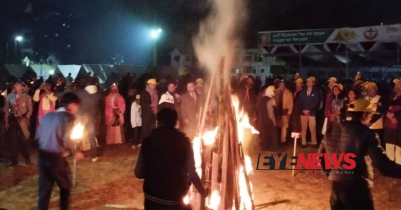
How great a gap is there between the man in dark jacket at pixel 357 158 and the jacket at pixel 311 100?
6.90 metres

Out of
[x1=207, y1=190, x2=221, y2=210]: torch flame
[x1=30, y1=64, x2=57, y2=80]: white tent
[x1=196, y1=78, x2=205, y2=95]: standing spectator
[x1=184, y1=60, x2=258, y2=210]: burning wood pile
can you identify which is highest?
[x1=30, y1=64, x2=57, y2=80]: white tent

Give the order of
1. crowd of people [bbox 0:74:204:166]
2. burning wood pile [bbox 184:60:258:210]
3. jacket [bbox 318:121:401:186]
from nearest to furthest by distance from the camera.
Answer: jacket [bbox 318:121:401:186] → burning wood pile [bbox 184:60:258:210] → crowd of people [bbox 0:74:204:166]

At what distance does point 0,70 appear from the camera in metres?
22.7

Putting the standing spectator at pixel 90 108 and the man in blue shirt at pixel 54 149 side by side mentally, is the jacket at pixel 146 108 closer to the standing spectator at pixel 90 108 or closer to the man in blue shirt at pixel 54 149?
the standing spectator at pixel 90 108

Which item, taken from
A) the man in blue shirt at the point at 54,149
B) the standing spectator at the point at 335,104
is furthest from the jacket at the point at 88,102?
the standing spectator at the point at 335,104

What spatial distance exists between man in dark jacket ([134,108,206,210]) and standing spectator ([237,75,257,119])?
23.6 ft

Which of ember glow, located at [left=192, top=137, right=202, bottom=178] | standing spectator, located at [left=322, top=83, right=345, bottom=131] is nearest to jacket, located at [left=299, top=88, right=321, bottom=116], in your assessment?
standing spectator, located at [left=322, top=83, right=345, bottom=131]

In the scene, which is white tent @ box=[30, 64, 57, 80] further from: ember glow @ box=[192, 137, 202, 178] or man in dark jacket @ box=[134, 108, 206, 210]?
man in dark jacket @ box=[134, 108, 206, 210]

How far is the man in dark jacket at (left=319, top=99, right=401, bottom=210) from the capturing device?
14.5 feet

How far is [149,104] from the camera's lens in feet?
36.8

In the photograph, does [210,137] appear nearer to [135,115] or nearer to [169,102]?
[169,102]

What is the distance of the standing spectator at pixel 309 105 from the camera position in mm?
11445

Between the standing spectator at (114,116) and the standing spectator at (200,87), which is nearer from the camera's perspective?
the standing spectator at (200,87)

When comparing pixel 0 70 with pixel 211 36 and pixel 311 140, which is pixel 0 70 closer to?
pixel 311 140
